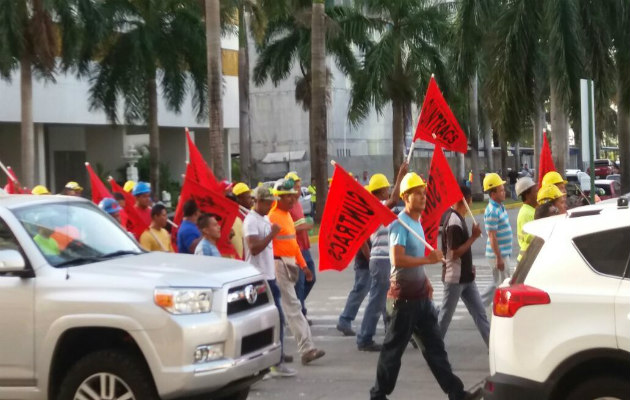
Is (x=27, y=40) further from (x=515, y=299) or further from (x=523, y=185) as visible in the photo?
(x=515, y=299)

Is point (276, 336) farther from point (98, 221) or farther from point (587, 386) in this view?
point (587, 386)

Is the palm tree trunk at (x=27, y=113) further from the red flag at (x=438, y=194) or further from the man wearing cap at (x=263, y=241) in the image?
the red flag at (x=438, y=194)

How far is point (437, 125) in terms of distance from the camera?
11781mm

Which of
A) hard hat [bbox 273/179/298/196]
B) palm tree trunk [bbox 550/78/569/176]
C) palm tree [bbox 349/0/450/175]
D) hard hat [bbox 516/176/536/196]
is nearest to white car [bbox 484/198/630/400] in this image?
hard hat [bbox 273/179/298/196]

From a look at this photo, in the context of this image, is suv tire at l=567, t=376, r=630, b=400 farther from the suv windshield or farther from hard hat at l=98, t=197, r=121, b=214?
hard hat at l=98, t=197, r=121, b=214

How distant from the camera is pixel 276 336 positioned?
812 centimetres

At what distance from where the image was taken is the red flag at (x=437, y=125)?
456 inches

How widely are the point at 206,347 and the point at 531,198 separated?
16.8 feet

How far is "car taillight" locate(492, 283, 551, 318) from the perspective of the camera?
606 centimetres

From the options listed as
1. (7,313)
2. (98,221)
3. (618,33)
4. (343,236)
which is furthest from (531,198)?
(618,33)

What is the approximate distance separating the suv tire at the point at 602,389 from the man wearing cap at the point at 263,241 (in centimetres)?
438

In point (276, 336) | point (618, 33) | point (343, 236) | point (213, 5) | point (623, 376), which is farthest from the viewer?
point (213, 5)

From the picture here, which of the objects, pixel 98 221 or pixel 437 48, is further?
pixel 437 48

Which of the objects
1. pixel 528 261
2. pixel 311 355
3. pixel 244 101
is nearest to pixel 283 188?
pixel 311 355
